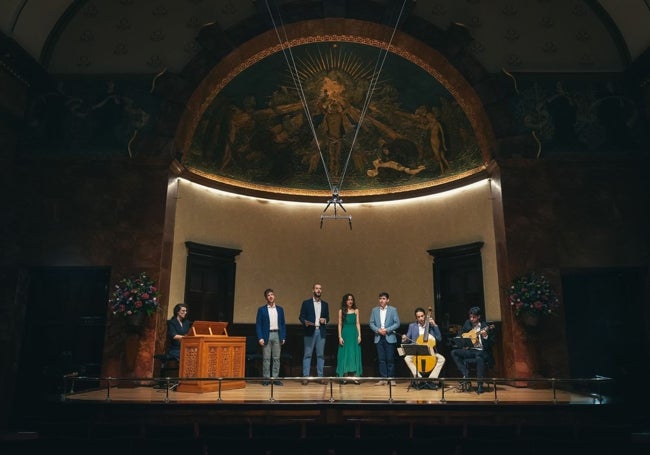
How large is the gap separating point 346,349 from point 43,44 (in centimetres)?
911

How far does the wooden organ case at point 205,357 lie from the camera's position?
7.85 m

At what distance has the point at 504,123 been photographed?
1053 cm

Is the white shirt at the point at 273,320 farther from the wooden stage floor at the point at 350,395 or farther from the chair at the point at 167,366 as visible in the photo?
the chair at the point at 167,366

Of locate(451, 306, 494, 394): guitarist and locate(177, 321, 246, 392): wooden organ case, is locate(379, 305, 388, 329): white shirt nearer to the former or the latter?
locate(451, 306, 494, 394): guitarist

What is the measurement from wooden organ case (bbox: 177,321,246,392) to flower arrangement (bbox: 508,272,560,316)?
523cm

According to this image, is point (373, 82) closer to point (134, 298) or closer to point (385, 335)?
point (385, 335)

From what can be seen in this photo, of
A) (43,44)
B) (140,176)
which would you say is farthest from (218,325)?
(43,44)

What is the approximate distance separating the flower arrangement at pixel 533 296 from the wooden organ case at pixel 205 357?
17.1 ft

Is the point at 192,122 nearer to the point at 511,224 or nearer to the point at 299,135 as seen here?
the point at 299,135

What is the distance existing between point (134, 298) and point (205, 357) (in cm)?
223

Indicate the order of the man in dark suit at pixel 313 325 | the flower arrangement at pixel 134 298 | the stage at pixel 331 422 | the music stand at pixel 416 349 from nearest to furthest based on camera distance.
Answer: the stage at pixel 331 422, the music stand at pixel 416 349, the flower arrangement at pixel 134 298, the man in dark suit at pixel 313 325

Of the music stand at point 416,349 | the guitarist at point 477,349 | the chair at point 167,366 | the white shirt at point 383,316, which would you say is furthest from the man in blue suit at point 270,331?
the guitarist at point 477,349

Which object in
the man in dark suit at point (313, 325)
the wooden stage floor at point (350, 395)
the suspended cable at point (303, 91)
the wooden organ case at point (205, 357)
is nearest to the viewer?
the wooden stage floor at point (350, 395)

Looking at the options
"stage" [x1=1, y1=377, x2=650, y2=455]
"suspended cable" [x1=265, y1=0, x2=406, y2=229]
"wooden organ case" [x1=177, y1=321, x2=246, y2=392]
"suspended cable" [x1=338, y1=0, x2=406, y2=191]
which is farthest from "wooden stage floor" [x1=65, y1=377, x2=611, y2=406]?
"suspended cable" [x1=338, y1=0, x2=406, y2=191]
